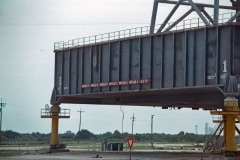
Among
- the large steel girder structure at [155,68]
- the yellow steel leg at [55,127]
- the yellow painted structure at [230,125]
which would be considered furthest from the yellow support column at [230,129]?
the yellow steel leg at [55,127]

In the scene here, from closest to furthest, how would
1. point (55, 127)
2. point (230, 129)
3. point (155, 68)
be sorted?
point (230, 129)
point (155, 68)
point (55, 127)

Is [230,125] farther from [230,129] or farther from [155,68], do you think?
[155,68]

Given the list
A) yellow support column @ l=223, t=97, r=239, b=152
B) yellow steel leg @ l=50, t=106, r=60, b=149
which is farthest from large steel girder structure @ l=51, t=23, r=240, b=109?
yellow support column @ l=223, t=97, r=239, b=152

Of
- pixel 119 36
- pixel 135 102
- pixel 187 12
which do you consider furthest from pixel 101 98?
pixel 187 12

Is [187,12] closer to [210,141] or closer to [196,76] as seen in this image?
[196,76]

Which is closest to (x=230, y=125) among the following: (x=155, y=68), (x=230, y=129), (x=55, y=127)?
(x=230, y=129)

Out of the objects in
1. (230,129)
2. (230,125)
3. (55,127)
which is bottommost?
(230,129)

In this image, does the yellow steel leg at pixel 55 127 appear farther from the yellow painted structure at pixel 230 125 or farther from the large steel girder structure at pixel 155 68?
the yellow painted structure at pixel 230 125

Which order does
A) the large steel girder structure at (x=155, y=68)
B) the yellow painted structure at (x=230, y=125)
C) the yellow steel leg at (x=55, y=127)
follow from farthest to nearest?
the yellow steel leg at (x=55, y=127) → the large steel girder structure at (x=155, y=68) → the yellow painted structure at (x=230, y=125)

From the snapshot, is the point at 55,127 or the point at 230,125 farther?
the point at 55,127

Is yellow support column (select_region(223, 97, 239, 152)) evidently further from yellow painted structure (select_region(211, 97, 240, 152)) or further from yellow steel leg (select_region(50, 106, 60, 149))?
yellow steel leg (select_region(50, 106, 60, 149))

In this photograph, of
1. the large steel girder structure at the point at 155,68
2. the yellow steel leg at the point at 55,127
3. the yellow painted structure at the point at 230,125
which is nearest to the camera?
the yellow painted structure at the point at 230,125

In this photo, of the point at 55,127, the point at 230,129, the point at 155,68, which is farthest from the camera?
the point at 55,127

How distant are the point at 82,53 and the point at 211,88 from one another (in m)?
18.1
